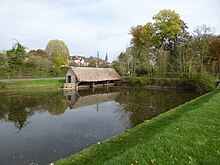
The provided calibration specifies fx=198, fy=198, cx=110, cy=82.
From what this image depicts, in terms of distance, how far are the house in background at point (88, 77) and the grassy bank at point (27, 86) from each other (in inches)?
84.8

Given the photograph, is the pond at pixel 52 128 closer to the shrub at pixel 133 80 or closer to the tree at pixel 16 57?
the tree at pixel 16 57

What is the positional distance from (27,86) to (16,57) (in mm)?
9137

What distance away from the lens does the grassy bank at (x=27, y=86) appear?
25138 millimetres

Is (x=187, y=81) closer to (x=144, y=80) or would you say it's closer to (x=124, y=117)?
(x=144, y=80)

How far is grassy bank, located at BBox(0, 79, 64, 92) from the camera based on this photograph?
25.1 m

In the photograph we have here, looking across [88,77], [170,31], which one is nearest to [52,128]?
[88,77]

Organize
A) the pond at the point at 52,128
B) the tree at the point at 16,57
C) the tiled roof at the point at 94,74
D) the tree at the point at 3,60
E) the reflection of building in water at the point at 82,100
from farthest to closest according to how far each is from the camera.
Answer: the tree at the point at 16,57
the tree at the point at 3,60
the tiled roof at the point at 94,74
the reflection of building in water at the point at 82,100
the pond at the point at 52,128

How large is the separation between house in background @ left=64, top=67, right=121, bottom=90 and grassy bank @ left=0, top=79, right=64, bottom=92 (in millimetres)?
2153

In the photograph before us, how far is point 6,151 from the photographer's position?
7.66 meters

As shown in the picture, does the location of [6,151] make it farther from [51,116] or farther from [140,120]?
[140,120]

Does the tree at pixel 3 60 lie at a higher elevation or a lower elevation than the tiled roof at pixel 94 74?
higher

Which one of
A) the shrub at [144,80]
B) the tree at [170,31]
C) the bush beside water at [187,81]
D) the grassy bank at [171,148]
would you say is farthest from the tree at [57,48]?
the grassy bank at [171,148]

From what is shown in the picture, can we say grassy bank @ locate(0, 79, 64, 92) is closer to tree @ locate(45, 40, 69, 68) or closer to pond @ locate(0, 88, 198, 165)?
pond @ locate(0, 88, 198, 165)

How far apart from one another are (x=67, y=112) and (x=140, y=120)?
5718 millimetres
